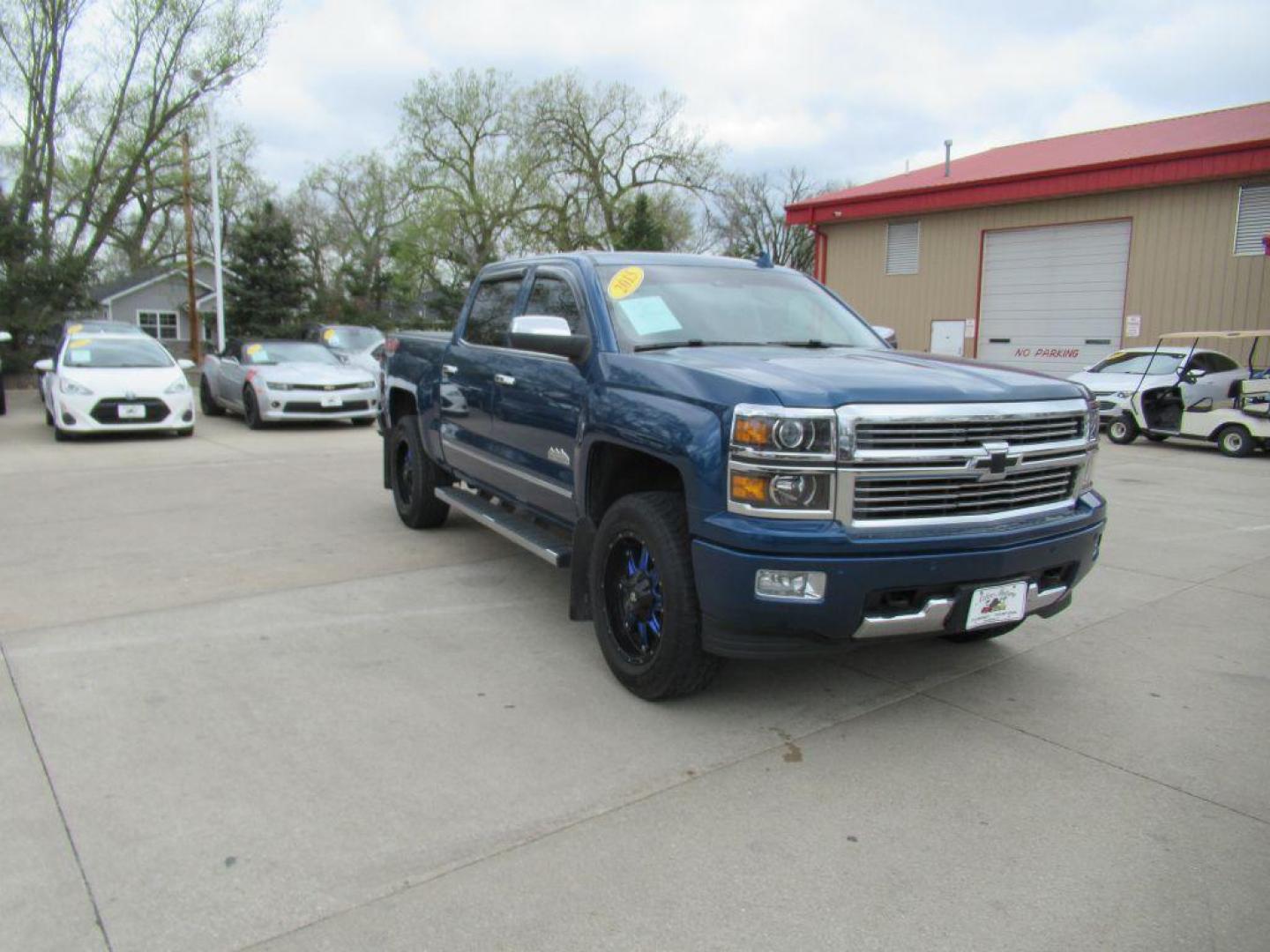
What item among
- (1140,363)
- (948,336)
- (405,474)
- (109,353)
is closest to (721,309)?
(405,474)

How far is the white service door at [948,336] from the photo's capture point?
21930 mm

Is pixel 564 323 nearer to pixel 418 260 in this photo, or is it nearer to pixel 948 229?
pixel 948 229

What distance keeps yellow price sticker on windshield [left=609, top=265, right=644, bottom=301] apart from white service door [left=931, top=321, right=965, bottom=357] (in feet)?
60.4

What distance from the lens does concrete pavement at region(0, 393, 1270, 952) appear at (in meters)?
2.59

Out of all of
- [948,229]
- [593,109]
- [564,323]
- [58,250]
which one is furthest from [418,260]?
[564,323]

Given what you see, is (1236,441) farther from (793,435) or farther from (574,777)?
(574,777)

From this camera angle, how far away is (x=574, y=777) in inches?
133

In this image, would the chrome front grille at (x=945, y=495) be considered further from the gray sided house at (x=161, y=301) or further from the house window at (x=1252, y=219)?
the gray sided house at (x=161, y=301)

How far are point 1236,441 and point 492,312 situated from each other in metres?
11.6

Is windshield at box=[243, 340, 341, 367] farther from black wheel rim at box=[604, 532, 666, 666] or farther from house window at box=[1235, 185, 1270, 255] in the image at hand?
house window at box=[1235, 185, 1270, 255]

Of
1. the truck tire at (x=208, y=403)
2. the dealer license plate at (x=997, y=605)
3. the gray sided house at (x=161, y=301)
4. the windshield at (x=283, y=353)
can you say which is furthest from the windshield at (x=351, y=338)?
the gray sided house at (x=161, y=301)

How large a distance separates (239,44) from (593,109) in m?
16.7

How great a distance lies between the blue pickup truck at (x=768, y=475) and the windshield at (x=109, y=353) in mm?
10709

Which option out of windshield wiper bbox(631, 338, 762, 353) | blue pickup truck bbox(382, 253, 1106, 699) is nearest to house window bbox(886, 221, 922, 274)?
blue pickup truck bbox(382, 253, 1106, 699)
